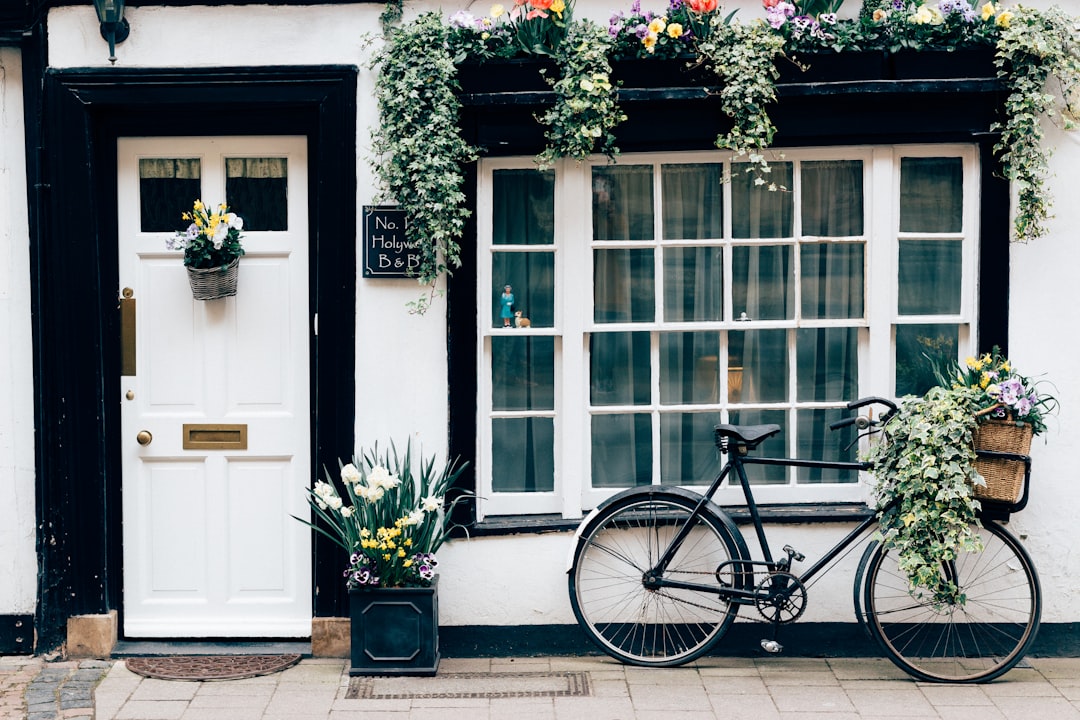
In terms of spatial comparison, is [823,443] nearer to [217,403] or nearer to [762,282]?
[762,282]

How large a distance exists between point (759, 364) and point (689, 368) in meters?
0.36

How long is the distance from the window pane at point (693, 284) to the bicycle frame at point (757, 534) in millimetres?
782

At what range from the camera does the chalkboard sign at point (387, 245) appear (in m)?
5.88

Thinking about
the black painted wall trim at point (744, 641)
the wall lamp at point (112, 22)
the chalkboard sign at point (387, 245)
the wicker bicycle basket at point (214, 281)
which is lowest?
the black painted wall trim at point (744, 641)

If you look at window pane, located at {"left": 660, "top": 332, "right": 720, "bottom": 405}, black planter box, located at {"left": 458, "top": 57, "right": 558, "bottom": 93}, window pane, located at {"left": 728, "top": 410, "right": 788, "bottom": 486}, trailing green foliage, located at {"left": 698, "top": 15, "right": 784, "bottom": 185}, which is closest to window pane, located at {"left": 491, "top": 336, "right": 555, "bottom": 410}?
window pane, located at {"left": 660, "top": 332, "right": 720, "bottom": 405}

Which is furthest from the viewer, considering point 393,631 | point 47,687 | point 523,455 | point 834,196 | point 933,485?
point 523,455

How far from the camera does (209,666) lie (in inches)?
232

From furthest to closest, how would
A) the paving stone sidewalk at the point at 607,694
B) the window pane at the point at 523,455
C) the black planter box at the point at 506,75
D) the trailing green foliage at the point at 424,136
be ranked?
1. the window pane at the point at 523,455
2. the black planter box at the point at 506,75
3. the trailing green foliage at the point at 424,136
4. the paving stone sidewalk at the point at 607,694

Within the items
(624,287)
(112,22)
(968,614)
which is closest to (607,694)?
(968,614)

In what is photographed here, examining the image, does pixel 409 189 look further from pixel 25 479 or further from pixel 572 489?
pixel 25 479

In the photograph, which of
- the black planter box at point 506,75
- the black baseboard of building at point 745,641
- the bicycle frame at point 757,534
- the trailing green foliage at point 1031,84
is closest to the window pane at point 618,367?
the bicycle frame at point 757,534

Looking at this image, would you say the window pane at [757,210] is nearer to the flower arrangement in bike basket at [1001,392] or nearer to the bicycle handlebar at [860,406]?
the bicycle handlebar at [860,406]

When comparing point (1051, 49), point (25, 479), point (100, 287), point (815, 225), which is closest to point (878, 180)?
point (815, 225)

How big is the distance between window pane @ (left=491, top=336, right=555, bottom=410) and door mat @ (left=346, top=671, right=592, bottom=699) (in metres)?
1.36
